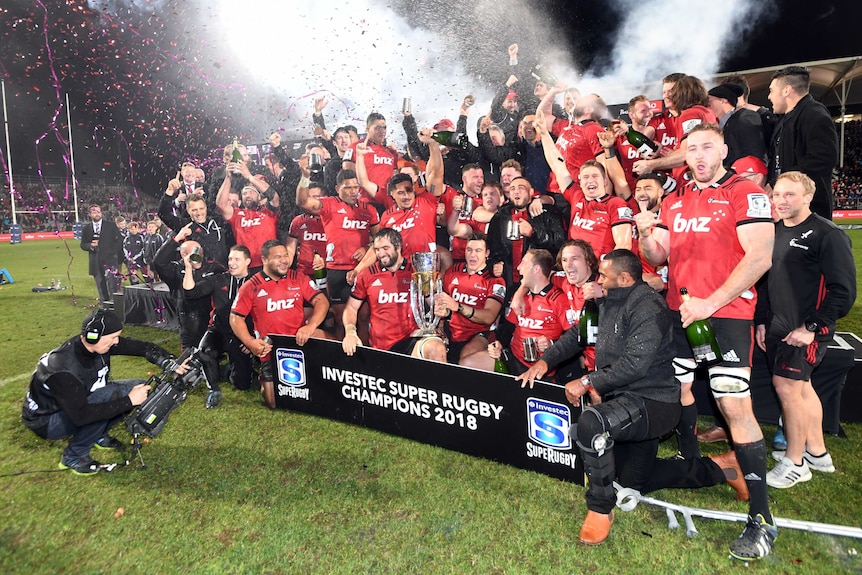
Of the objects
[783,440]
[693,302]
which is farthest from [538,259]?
[783,440]

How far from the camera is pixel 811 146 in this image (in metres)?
3.49

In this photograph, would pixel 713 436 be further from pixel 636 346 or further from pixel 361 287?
pixel 361 287

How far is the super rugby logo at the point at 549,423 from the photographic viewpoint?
3516 millimetres

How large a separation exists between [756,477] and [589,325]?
1290mm

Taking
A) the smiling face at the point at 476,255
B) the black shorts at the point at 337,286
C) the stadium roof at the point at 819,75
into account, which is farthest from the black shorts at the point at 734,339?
the stadium roof at the point at 819,75

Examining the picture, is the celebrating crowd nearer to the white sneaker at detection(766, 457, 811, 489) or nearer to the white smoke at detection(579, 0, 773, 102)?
the white sneaker at detection(766, 457, 811, 489)

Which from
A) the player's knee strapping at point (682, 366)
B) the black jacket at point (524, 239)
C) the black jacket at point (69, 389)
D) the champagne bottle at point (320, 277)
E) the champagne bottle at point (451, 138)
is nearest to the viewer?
the player's knee strapping at point (682, 366)

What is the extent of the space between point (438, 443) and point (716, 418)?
8.46 ft

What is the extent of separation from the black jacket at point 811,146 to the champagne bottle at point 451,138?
9.90 ft

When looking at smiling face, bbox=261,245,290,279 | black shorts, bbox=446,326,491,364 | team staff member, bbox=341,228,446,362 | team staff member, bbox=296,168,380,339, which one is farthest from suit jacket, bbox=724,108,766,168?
smiling face, bbox=261,245,290,279

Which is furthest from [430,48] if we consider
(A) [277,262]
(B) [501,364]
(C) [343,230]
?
(B) [501,364]

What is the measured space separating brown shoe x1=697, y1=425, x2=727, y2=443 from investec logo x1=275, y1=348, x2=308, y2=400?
12.2 ft

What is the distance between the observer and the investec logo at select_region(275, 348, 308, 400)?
5207mm

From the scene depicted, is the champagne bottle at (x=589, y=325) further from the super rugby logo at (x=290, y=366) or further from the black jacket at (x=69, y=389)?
the black jacket at (x=69, y=389)
